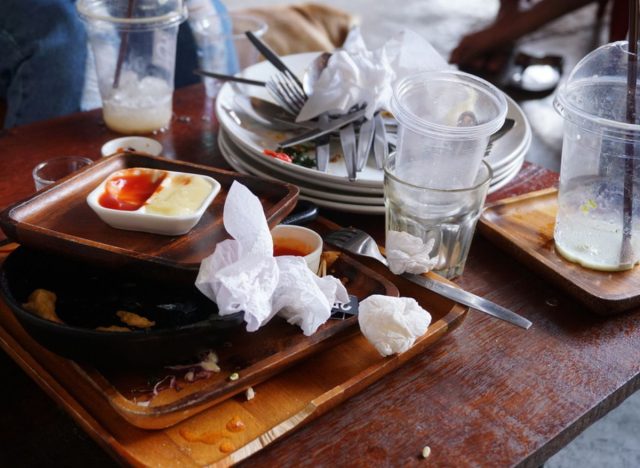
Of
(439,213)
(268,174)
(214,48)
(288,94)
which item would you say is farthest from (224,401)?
(214,48)

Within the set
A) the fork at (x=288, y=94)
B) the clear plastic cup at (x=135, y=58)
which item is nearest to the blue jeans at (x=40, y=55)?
the clear plastic cup at (x=135, y=58)

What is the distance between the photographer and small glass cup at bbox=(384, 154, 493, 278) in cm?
92

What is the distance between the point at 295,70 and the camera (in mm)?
1493

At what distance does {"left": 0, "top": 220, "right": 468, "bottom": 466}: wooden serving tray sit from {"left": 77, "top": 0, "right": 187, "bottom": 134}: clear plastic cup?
0.58m

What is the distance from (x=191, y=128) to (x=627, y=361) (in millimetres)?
902

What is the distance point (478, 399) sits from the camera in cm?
78

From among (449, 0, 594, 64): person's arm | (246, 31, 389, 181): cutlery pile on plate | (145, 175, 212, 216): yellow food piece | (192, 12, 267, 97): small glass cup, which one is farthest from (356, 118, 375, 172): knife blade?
(449, 0, 594, 64): person's arm

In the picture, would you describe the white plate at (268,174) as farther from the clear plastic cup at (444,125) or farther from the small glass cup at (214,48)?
the small glass cup at (214,48)

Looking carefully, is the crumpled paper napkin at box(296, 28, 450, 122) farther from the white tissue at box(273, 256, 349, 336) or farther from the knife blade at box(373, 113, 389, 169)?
the white tissue at box(273, 256, 349, 336)

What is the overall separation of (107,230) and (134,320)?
0.12m

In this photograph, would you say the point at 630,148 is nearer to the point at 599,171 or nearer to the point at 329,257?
the point at 599,171

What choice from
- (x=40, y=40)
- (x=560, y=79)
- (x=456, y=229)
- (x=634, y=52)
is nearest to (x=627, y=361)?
(x=456, y=229)

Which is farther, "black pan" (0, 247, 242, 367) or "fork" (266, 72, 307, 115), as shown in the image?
"fork" (266, 72, 307, 115)

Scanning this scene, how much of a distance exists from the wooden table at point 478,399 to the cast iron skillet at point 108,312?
0.14m
